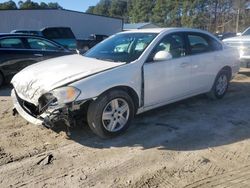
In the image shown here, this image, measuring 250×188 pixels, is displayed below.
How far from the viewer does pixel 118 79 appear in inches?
187

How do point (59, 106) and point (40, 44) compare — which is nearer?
point (59, 106)

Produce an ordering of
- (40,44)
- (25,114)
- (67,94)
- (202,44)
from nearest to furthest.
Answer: (67,94)
(25,114)
(202,44)
(40,44)

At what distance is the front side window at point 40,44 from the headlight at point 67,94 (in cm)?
528

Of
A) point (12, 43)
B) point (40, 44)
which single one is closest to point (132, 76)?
point (12, 43)

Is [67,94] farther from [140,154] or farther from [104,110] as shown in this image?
[140,154]

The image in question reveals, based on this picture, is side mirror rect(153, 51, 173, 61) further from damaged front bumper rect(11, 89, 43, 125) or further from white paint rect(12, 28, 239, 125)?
damaged front bumper rect(11, 89, 43, 125)

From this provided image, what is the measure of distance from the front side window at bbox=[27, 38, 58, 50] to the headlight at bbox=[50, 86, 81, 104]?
17.3ft

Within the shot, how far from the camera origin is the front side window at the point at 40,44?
9.21 m

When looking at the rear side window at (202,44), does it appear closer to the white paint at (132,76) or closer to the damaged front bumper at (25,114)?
the white paint at (132,76)

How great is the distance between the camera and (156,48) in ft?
17.8

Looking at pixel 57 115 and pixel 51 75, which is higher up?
pixel 51 75

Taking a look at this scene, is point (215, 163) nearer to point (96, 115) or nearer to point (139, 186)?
point (139, 186)

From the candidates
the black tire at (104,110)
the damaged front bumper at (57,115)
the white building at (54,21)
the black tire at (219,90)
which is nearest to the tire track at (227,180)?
the black tire at (104,110)

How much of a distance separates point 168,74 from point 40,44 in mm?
5063
